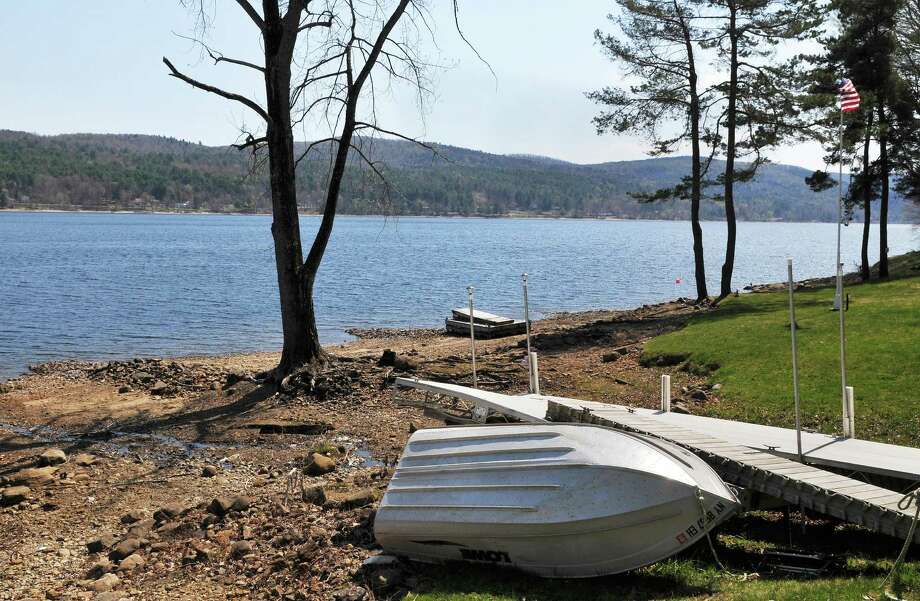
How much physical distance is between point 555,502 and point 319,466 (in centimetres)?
532

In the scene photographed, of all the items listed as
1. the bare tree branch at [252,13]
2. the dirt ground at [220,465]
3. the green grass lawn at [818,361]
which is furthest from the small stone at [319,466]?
the bare tree branch at [252,13]

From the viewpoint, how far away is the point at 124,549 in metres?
9.41

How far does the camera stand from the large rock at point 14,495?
11.4m

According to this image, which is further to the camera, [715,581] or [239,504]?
[239,504]

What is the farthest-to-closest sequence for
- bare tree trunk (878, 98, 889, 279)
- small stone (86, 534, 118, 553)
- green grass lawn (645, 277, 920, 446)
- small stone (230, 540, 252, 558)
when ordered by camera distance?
bare tree trunk (878, 98, 889, 279) < green grass lawn (645, 277, 920, 446) < small stone (86, 534, 118, 553) < small stone (230, 540, 252, 558)

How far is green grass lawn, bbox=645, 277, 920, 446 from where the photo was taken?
13.3 meters

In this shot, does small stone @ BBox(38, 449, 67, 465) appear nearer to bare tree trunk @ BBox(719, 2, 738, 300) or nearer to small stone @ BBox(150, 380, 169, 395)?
small stone @ BBox(150, 380, 169, 395)

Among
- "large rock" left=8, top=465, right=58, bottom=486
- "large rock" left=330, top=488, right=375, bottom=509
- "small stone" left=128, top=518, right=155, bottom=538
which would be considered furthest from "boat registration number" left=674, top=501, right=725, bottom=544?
"large rock" left=8, top=465, right=58, bottom=486

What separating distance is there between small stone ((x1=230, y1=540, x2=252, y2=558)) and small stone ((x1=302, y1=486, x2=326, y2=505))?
1460 millimetres

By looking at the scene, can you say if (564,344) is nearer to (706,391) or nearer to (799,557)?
(706,391)

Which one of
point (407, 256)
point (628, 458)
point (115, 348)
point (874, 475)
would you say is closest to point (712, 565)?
point (628, 458)

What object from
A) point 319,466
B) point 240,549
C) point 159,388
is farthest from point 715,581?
point 159,388

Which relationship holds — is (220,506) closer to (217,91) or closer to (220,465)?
(220,465)

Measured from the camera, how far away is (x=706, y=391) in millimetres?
16250
